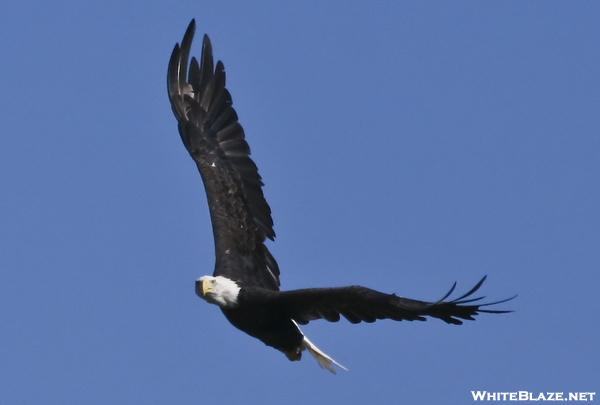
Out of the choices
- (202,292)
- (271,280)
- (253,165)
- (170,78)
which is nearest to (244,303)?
(202,292)

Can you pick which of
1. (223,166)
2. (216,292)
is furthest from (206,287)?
(223,166)

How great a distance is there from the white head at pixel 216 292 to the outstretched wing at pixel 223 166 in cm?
47

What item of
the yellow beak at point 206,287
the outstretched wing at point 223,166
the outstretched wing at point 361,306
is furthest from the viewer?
the outstretched wing at point 223,166

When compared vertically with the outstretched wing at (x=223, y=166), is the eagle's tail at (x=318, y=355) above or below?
below

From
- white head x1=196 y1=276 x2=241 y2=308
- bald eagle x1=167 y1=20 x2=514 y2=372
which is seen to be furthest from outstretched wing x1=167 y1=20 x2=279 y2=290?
white head x1=196 y1=276 x2=241 y2=308

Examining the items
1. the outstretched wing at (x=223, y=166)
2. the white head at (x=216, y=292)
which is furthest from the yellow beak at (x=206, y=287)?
the outstretched wing at (x=223, y=166)

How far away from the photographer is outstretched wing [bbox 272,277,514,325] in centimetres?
1040

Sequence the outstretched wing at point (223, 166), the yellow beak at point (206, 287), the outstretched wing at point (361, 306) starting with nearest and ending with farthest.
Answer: the outstretched wing at point (361, 306) → the yellow beak at point (206, 287) → the outstretched wing at point (223, 166)

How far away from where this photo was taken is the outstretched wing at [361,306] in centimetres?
1040

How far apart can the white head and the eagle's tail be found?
0.85 m

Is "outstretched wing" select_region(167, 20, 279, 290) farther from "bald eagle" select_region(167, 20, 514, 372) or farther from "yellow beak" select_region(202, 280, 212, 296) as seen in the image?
"yellow beak" select_region(202, 280, 212, 296)

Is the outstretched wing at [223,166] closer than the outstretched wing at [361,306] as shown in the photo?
No

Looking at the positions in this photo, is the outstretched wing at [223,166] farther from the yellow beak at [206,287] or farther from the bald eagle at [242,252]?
the yellow beak at [206,287]

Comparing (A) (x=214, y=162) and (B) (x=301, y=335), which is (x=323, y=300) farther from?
(A) (x=214, y=162)
